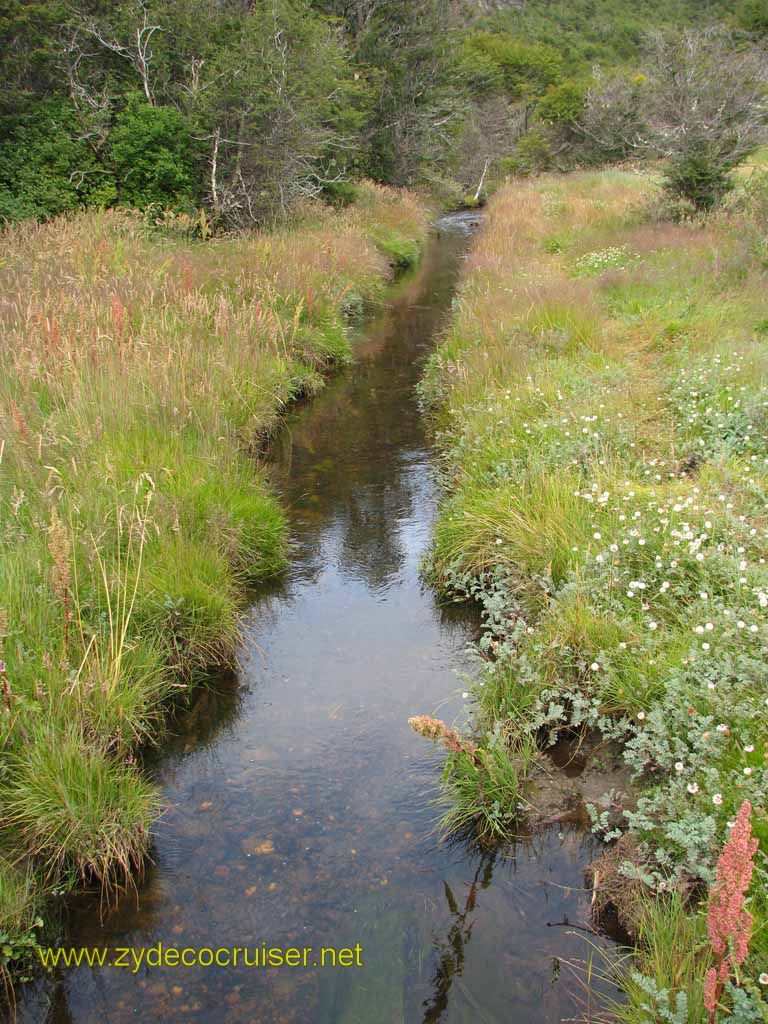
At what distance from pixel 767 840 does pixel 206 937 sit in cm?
222

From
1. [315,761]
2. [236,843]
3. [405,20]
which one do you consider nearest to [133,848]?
[236,843]

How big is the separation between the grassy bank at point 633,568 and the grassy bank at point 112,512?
1.65 m

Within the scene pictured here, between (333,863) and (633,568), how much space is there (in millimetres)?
2496

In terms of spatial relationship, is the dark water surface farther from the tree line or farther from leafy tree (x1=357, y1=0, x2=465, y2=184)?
leafy tree (x1=357, y1=0, x2=465, y2=184)

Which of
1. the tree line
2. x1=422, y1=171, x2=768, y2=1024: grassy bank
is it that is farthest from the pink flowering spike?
the tree line

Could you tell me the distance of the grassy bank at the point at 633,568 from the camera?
2.97 m

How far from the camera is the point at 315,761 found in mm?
3939

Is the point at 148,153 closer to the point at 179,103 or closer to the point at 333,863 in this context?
the point at 179,103

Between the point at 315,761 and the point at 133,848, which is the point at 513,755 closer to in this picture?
the point at 315,761

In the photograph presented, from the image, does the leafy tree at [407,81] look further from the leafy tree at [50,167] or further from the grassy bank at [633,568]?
the grassy bank at [633,568]

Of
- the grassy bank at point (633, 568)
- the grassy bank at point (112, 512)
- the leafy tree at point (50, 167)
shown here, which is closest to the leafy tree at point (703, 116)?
the grassy bank at point (633, 568)

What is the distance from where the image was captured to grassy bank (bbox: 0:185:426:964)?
10.4 feet

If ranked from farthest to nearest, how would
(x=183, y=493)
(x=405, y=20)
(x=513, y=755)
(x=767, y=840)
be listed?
(x=405, y=20) → (x=183, y=493) → (x=513, y=755) → (x=767, y=840)

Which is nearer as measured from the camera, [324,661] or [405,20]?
[324,661]
